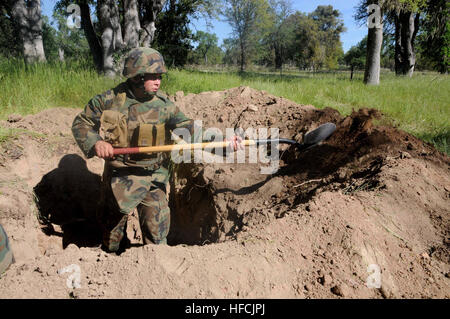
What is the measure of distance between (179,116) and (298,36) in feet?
139

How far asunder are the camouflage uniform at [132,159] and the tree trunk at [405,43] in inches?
697

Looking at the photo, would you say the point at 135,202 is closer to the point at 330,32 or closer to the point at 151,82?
the point at 151,82

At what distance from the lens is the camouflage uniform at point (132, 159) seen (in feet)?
8.73

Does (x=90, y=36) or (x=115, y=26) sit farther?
(x=90, y=36)

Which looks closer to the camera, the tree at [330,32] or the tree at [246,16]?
the tree at [246,16]

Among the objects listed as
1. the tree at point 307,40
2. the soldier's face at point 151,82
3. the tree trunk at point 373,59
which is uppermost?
the tree at point 307,40

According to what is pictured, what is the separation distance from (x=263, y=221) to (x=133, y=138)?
4.88ft

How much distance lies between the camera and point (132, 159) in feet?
9.20

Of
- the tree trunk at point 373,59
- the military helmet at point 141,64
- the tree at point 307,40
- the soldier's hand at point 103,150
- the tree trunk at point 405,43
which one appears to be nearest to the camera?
the soldier's hand at point 103,150

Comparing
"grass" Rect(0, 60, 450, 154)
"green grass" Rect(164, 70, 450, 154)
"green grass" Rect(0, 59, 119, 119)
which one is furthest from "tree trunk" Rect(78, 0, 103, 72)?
"green grass" Rect(164, 70, 450, 154)

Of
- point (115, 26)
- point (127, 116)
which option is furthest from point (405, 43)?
point (127, 116)

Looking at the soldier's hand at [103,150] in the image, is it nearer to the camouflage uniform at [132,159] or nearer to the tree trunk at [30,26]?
the camouflage uniform at [132,159]

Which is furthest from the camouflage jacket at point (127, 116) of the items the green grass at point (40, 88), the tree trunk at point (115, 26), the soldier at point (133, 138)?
the tree trunk at point (115, 26)
